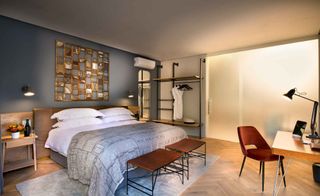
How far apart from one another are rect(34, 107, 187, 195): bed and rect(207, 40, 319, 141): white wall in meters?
2.40

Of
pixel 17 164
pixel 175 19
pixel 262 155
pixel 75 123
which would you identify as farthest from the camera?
pixel 75 123

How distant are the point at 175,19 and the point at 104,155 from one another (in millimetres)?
2417

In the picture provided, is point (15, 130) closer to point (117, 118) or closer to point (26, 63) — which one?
point (26, 63)

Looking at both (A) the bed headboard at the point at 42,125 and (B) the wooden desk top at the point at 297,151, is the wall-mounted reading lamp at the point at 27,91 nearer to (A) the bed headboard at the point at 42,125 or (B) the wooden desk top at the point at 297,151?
(A) the bed headboard at the point at 42,125

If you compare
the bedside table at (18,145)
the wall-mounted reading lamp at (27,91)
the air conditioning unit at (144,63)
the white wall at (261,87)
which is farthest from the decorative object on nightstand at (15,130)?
the white wall at (261,87)

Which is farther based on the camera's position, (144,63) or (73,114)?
(144,63)

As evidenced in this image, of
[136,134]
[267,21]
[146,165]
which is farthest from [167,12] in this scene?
[146,165]

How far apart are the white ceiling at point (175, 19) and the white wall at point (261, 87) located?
0.44 m

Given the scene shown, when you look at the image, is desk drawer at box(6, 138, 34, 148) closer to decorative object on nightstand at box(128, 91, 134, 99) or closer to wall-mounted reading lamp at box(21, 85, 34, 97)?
wall-mounted reading lamp at box(21, 85, 34, 97)

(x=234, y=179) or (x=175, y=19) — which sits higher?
(x=175, y=19)

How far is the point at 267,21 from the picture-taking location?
2.78 m

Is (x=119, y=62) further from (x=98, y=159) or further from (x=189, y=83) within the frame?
(x=98, y=159)

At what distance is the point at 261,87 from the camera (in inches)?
160

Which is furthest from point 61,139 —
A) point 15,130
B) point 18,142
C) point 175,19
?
point 175,19
